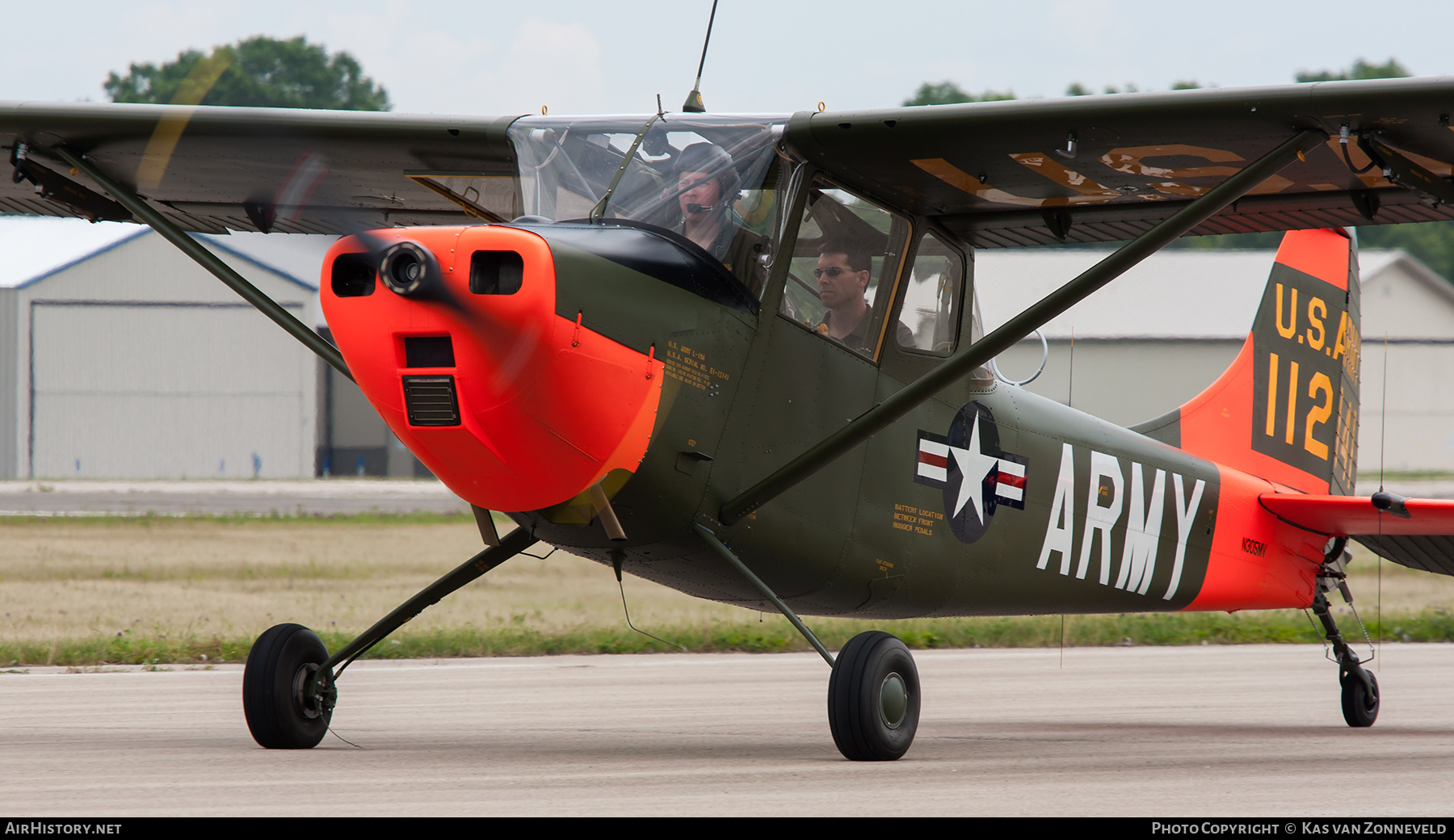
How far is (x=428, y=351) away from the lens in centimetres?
585

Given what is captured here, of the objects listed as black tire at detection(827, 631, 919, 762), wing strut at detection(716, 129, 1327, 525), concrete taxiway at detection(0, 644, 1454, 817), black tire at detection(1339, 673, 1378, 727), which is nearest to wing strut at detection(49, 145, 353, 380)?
concrete taxiway at detection(0, 644, 1454, 817)

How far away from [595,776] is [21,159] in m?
5.10

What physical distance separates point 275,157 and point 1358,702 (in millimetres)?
7419

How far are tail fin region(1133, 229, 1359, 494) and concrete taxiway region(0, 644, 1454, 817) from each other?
173 centimetres

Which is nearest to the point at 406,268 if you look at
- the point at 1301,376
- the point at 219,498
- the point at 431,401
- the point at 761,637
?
the point at 431,401

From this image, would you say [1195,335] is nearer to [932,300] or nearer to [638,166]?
[932,300]

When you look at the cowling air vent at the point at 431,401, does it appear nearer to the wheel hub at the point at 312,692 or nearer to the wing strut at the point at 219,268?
the wing strut at the point at 219,268

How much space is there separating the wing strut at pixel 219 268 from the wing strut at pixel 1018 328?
87.2 inches

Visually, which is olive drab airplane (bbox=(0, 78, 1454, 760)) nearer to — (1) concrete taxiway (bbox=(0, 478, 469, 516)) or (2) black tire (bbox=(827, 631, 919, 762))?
(2) black tire (bbox=(827, 631, 919, 762))

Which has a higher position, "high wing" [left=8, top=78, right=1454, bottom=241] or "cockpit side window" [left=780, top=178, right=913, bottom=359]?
"high wing" [left=8, top=78, right=1454, bottom=241]

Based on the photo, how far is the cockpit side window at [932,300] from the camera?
814 centimetres

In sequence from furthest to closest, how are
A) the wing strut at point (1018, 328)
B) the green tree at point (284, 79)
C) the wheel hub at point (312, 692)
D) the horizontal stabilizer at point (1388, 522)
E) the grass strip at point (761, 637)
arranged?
the green tree at point (284, 79) < the grass strip at point (761, 637) < the horizontal stabilizer at point (1388, 522) < the wheel hub at point (312, 692) < the wing strut at point (1018, 328)

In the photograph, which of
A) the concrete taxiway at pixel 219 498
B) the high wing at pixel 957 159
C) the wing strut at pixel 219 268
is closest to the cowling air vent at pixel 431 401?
the high wing at pixel 957 159

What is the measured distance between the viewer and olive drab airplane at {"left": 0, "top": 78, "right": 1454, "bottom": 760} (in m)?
6.11
